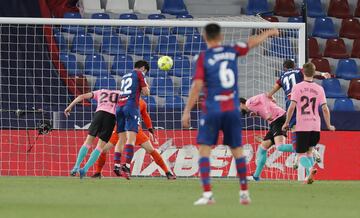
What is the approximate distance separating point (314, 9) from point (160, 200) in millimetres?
16264

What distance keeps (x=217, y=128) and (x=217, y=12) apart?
50.0ft

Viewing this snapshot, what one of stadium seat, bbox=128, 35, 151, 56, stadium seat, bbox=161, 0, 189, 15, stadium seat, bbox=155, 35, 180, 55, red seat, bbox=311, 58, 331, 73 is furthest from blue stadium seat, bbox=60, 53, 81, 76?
red seat, bbox=311, 58, 331, 73

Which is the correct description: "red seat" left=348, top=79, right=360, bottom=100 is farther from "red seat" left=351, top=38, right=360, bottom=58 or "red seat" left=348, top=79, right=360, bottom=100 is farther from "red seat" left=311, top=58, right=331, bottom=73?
"red seat" left=351, top=38, right=360, bottom=58

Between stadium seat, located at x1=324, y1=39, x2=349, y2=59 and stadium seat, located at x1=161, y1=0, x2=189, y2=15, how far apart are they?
3655mm

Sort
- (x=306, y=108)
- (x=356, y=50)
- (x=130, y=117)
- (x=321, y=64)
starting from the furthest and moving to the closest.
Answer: (x=356, y=50) < (x=321, y=64) < (x=130, y=117) < (x=306, y=108)

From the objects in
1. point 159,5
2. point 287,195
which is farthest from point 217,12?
point 287,195

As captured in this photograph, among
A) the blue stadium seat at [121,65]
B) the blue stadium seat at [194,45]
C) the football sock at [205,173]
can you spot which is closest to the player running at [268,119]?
the blue stadium seat at [194,45]

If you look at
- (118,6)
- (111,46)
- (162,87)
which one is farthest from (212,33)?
(118,6)

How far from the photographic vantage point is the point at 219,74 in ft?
36.3

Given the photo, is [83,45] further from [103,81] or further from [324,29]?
→ [324,29]

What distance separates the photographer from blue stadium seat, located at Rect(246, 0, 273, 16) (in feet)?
86.0

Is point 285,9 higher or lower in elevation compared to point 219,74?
lower

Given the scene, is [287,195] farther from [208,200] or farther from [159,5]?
[159,5]

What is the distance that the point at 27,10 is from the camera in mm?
24000
